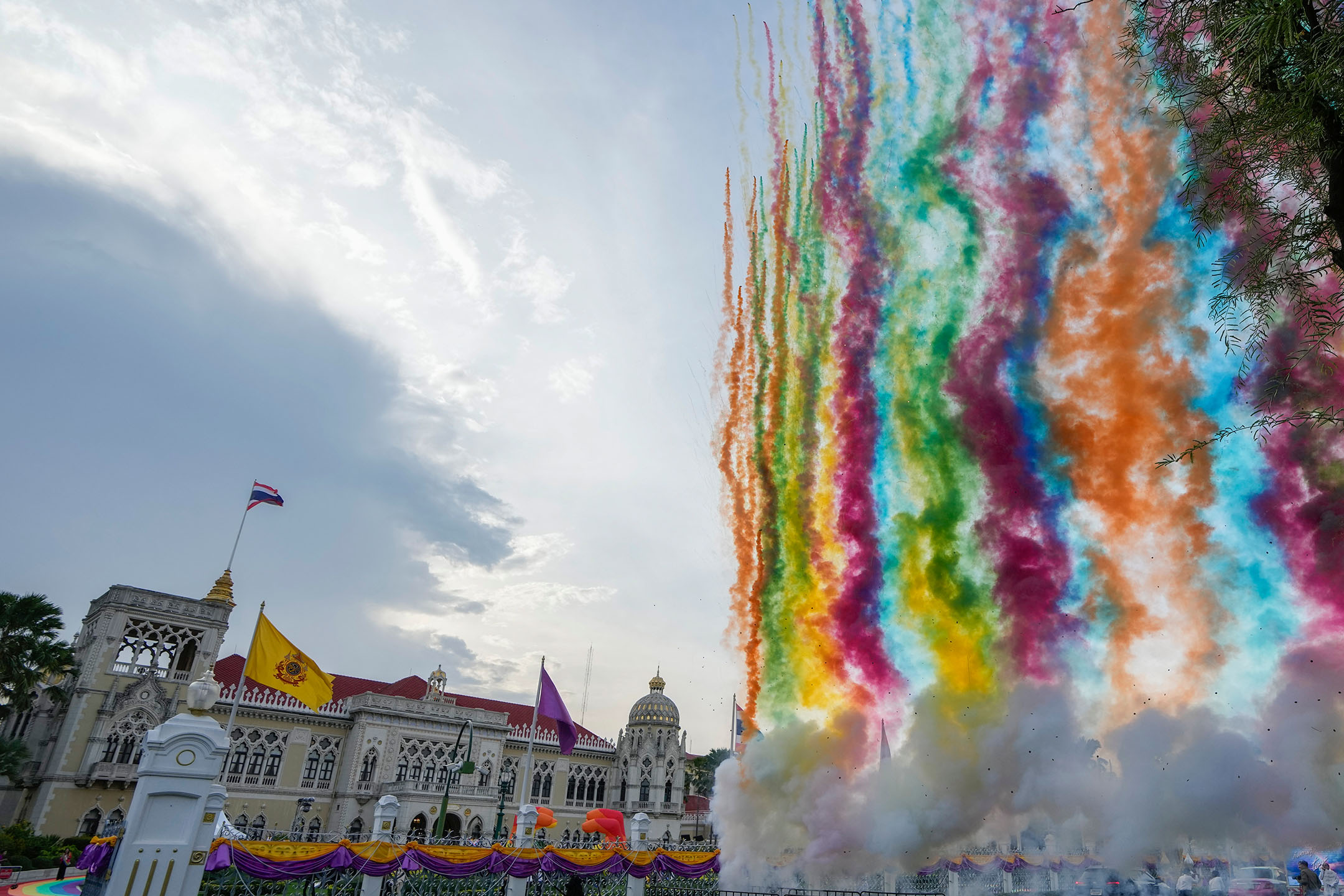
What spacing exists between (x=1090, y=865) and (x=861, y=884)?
9669 millimetres

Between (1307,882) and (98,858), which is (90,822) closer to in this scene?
(98,858)

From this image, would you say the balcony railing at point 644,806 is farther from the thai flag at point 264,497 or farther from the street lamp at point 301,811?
the thai flag at point 264,497

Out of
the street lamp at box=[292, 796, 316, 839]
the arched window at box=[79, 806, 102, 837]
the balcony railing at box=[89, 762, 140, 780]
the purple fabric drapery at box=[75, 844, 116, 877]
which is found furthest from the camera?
the street lamp at box=[292, 796, 316, 839]

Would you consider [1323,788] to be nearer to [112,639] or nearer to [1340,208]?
[1340,208]

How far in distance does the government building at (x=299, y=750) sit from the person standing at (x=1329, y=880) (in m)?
29.9

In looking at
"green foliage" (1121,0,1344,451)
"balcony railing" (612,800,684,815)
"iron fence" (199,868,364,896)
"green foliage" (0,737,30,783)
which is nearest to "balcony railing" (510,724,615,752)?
"balcony railing" (612,800,684,815)

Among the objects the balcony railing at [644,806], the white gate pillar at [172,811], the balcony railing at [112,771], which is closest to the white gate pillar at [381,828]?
the white gate pillar at [172,811]

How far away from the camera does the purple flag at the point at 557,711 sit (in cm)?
3184

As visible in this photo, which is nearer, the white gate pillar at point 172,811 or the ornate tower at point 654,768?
the white gate pillar at point 172,811

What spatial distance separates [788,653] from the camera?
92.6ft

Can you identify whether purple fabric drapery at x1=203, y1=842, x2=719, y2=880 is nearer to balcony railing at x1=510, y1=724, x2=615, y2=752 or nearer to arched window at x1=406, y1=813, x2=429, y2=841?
arched window at x1=406, y1=813, x2=429, y2=841

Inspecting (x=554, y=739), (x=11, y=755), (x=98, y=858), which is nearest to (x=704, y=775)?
(x=554, y=739)

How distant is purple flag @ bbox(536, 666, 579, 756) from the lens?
104 feet

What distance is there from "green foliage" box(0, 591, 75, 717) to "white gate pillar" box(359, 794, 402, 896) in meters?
24.2
